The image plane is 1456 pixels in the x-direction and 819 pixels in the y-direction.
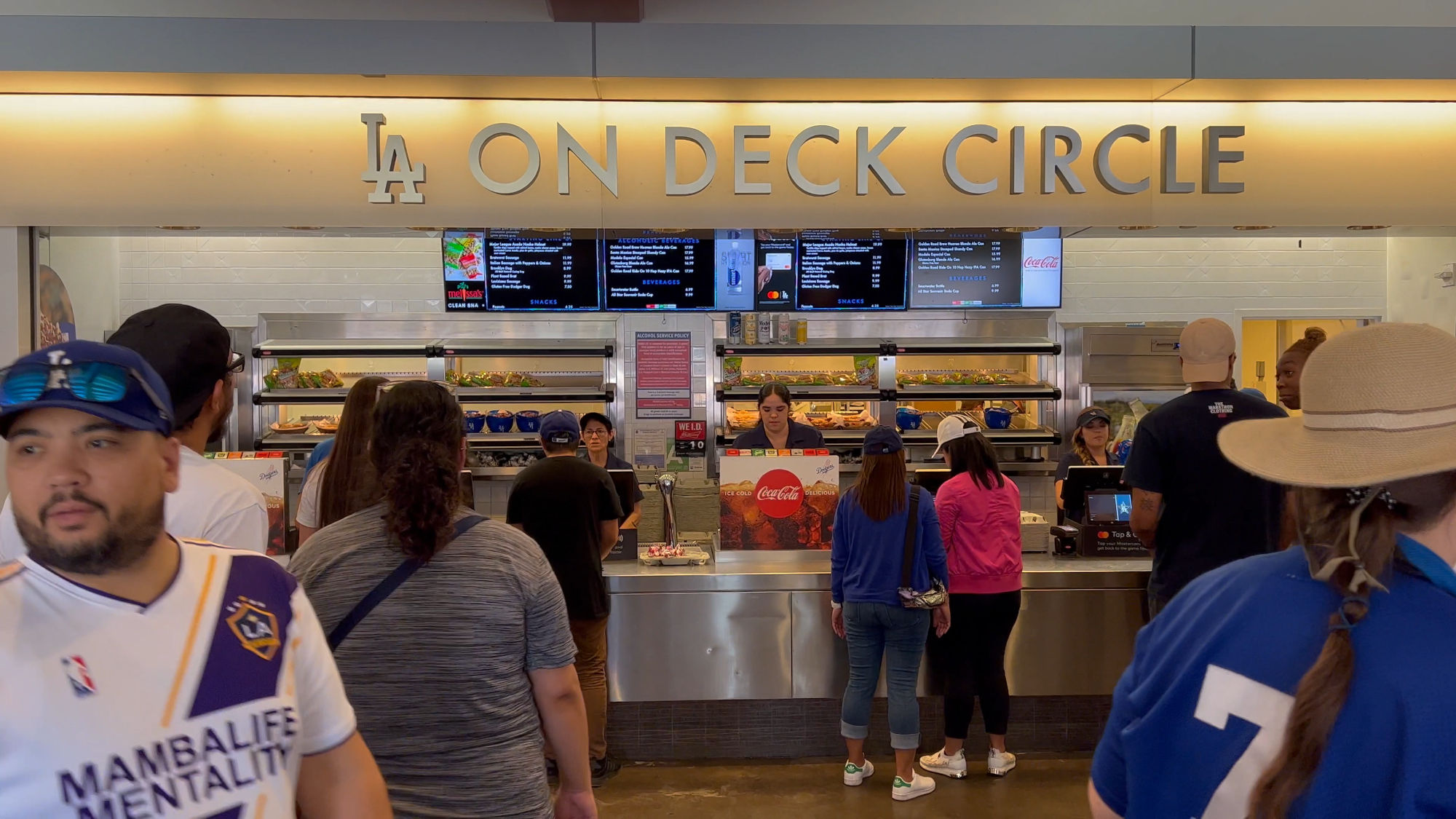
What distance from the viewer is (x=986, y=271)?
6.93 meters

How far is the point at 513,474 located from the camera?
22.3 ft

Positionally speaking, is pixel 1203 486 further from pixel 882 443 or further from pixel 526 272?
pixel 526 272

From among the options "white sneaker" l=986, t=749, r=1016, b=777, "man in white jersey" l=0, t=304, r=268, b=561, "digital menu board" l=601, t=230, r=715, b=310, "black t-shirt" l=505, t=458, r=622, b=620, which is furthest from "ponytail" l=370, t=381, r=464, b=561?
"digital menu board" l=601, t=230, r=715, b=310

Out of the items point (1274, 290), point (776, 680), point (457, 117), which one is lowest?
point (776, 680)

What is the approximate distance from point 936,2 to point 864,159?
2.95 ft

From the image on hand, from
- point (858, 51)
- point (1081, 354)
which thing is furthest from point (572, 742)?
point (1081, 354)

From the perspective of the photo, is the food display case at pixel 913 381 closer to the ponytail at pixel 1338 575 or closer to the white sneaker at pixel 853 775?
the white sneaker at pixel 853 775

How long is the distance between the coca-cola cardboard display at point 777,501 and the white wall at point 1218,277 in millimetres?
3402

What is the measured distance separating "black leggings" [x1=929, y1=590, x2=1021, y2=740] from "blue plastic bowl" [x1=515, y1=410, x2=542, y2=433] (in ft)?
11.2

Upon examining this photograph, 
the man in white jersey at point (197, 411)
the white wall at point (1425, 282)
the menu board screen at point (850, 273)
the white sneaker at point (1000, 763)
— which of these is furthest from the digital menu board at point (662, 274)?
the man in white jersey at point (197, 411)

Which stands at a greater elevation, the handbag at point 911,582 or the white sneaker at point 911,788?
the handbag at point 911,582

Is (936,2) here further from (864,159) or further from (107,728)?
(107,728)

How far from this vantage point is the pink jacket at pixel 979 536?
439cm

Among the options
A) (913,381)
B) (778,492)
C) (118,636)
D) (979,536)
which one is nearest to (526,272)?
(913,381)
